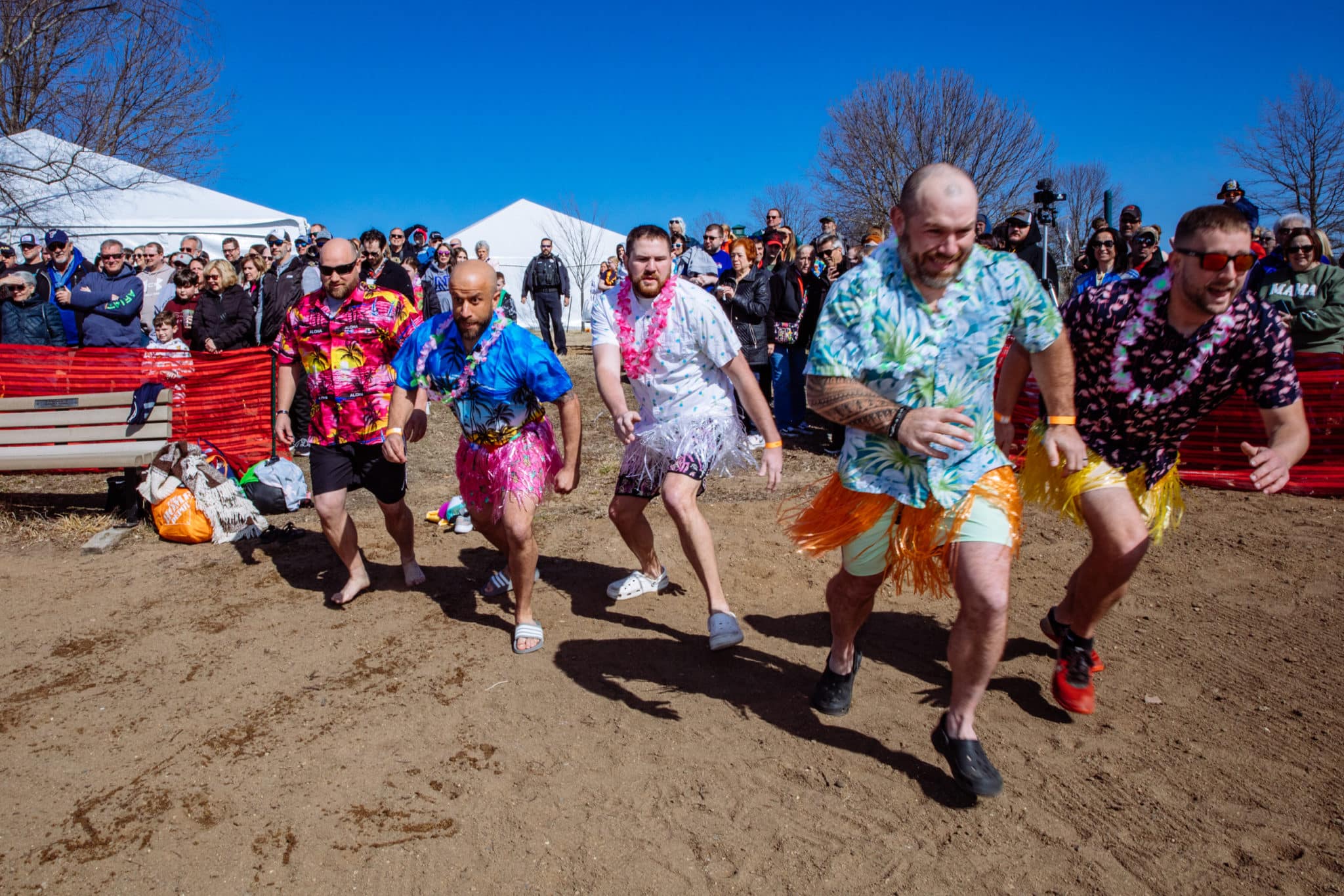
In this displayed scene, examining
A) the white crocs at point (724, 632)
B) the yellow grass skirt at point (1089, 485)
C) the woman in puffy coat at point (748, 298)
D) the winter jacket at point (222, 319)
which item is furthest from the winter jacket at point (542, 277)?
the yellow grass skirt at point (1089, 485)

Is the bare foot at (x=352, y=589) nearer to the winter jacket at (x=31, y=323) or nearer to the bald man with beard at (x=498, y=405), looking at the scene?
the bald man with beard at (x=498, y=405)

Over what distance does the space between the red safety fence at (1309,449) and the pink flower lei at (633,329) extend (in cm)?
359

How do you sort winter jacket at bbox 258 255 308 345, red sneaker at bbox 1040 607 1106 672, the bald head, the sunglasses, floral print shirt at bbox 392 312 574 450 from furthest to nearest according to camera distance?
1. winter jacket at bbox 258 255 308 345
2. the sunglasses
3. floral print shirt at bbox 392 312 574 450
4. red sneaker at bbox 1040 607 1106 672
5. the bald head

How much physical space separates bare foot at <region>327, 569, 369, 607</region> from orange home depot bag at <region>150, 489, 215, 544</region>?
1680 mm

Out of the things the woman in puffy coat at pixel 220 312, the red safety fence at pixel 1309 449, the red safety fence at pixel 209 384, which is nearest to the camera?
the red safety fence at pixel 1309 449

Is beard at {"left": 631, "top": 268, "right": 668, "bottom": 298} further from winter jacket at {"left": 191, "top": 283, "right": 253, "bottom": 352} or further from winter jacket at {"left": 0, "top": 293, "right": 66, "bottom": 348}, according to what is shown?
winter jacket at {"left": 0, "top": 293, "right": 66, "bottom": 348}

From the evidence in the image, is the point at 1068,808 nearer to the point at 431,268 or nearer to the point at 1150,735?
the point at 1150,735

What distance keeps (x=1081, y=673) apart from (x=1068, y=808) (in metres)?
0.72

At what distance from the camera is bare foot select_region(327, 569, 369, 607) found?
4.71 meters

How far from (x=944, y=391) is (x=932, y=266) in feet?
1.27

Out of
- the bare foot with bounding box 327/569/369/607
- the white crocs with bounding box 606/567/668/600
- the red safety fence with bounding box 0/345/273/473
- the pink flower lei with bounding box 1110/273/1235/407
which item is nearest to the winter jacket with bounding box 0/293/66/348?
the red safety fence with bounding box 0/345/273/473

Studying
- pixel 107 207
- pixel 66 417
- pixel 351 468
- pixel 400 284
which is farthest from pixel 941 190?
pixel 107 207

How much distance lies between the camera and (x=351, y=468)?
4.61m

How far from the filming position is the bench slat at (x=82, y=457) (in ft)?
20.6
